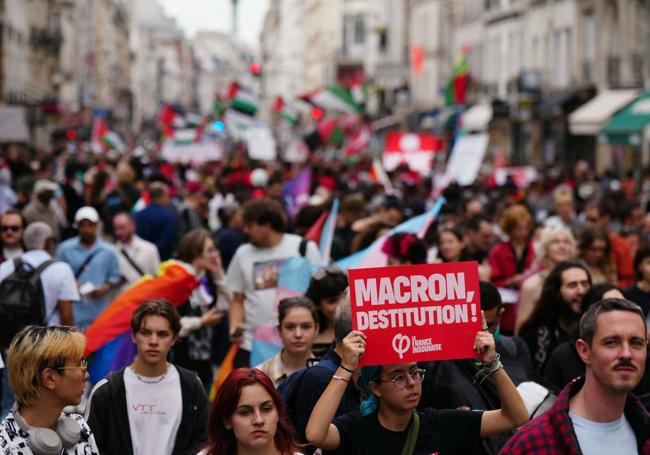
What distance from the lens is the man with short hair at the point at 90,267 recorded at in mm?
10359

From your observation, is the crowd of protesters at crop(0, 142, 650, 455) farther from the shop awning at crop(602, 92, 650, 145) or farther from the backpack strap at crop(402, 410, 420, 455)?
the shop awning at crop(602, 92, 650, 145)

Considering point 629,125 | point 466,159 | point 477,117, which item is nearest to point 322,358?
point 466,159

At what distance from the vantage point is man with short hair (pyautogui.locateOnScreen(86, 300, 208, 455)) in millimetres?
6191

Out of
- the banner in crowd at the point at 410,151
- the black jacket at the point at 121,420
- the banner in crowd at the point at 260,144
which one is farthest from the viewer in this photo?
the banner in crowd at the point at 260,144

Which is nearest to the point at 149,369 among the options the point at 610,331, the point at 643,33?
the point at 610,331

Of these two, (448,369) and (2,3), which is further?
(2,3)

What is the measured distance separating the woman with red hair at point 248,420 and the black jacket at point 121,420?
1165 mm

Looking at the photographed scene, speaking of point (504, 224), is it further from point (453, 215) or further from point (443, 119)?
point (443, 119)

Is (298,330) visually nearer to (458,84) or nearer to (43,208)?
(43,208)

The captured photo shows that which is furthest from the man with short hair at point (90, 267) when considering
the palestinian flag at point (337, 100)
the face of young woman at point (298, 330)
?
the palestinian flag at point (337, 100)

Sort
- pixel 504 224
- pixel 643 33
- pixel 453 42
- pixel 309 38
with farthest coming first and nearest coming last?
1. pixel 309 38
2. pixel 453 42
3. pixel 643 33
4. pixel 504 224

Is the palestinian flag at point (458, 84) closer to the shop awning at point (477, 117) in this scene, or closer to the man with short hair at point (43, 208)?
the shop awning at point (477, 117)

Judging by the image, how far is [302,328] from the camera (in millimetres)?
6824

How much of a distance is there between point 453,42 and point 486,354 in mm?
53257
